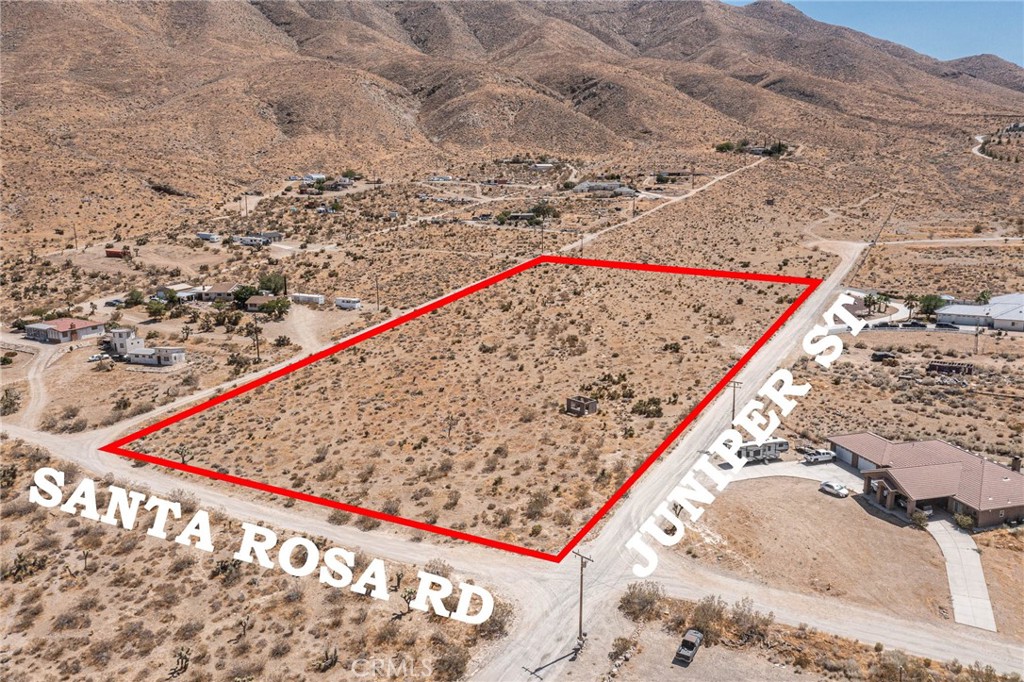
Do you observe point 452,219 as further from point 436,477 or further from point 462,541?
point 462,541

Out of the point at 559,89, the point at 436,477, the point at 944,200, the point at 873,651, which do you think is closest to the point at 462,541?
the point at 436,477

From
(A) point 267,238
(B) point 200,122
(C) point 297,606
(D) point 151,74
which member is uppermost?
(D) point 151,74

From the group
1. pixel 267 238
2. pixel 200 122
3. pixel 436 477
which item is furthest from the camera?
→ pixel 200 122

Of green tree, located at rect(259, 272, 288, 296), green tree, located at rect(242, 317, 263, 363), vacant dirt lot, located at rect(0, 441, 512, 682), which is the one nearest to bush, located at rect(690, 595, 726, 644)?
vacant dirt lot, located at rect(0, 441, 512, 682)

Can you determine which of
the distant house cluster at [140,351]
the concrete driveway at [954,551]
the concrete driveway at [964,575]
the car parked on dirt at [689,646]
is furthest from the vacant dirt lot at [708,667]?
the distant house cluster at [140,351]

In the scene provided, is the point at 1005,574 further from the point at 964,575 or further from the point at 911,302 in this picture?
the point at 911,302

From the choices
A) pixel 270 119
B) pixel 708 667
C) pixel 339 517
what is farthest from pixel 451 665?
pixel 270 119
